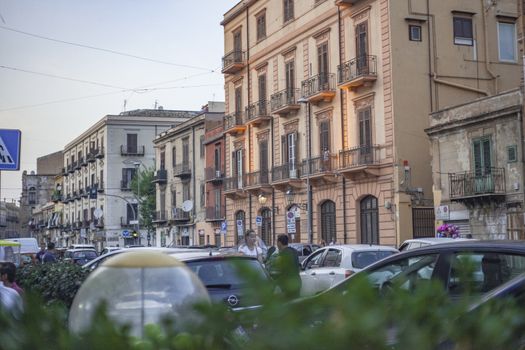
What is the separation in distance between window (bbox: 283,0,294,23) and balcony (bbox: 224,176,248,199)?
33.7 feet

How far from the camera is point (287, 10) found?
39969 millimetres

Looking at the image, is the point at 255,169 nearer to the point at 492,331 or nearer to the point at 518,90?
the point at 518,90

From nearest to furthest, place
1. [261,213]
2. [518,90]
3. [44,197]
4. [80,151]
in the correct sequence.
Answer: [518,90], [261,213], [80,151], [44,197]

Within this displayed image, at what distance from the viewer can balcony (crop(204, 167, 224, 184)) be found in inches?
1950

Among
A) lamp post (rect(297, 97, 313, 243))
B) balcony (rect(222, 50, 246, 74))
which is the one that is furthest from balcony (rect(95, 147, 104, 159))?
lamp post (rect(297, 97, 313, 243))

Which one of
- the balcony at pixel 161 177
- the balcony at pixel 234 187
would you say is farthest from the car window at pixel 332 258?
the balcony at pixel 161 177

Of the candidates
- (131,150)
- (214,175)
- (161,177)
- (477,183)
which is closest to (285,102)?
(214,175)

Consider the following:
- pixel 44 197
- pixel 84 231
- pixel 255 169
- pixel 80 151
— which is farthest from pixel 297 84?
pixel 44 197

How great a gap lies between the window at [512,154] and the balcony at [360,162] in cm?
652

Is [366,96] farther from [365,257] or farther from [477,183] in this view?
[365,257]

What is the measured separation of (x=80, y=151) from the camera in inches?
3371

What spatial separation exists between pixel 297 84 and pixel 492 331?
37243 millimetres

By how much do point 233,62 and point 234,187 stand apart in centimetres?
759

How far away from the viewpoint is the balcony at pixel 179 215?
5642 cm
